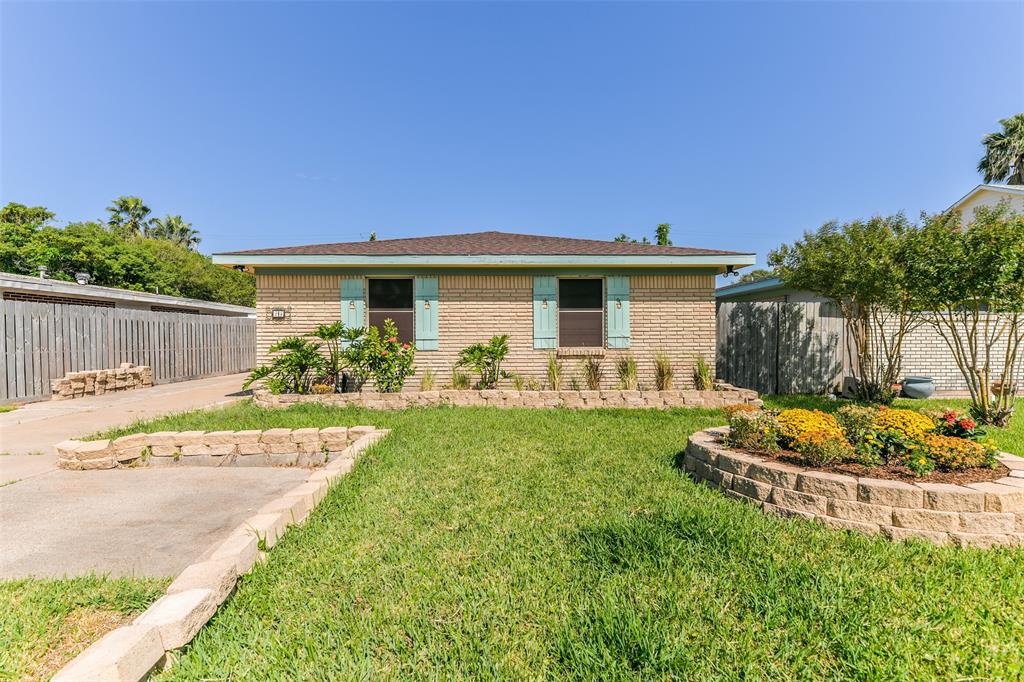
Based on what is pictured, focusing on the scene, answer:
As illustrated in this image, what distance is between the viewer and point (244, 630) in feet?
6.56

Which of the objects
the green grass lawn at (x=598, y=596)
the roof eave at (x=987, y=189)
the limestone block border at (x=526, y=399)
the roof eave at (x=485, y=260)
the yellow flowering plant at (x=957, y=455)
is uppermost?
the roof eave at (x=987, y=189)

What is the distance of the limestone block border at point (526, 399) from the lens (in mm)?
7344

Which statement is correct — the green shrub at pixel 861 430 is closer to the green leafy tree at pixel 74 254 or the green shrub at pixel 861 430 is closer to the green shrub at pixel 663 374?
the green shrub at pixel 663 374

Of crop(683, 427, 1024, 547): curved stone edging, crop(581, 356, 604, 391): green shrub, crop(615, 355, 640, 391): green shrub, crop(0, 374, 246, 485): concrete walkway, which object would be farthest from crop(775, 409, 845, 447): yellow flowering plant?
crop(0, 374, 246, 485): concrete walkway

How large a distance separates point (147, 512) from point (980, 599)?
5611 millimetres

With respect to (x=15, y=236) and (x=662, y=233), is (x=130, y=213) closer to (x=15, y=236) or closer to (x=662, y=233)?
(x=15, y=236)

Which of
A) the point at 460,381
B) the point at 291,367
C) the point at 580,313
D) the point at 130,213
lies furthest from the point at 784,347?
the point at 130,213

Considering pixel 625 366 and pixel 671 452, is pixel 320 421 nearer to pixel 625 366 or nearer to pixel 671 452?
pixel 671 452

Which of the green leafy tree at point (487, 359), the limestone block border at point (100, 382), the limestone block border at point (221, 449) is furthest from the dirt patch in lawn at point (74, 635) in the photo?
the limestone block border at point (100, 382)

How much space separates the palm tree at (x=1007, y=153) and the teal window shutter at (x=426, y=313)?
2688 cm

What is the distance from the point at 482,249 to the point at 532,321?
1.88 metres

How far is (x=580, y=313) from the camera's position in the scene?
9047 mm

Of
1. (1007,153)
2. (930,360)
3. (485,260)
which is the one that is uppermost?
(1007,153)

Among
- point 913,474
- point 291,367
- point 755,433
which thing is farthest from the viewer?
point 291,367
